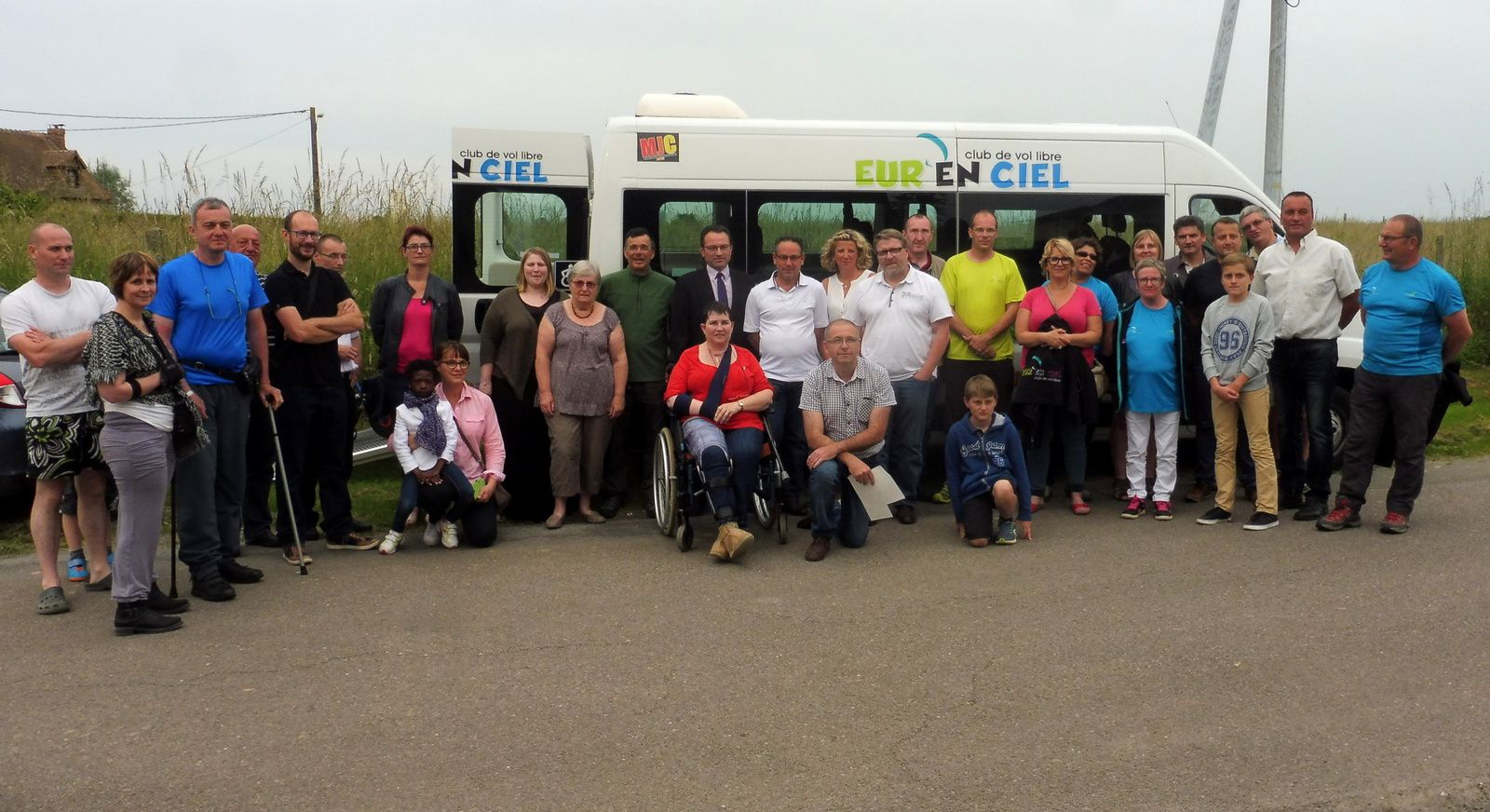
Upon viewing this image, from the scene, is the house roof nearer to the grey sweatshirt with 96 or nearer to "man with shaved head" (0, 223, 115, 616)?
"man with shaved head" (0, 223, 115, 616)

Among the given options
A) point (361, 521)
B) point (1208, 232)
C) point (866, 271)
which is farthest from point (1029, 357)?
point (361, 521)

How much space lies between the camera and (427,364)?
23.9ft

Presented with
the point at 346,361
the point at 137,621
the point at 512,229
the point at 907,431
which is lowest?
the point at 137,621

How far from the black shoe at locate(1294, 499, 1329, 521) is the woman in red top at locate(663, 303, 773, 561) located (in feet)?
11.1

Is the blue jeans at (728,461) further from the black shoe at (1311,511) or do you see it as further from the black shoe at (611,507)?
the black shoe at (1311,511)

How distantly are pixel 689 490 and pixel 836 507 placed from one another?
0.85m

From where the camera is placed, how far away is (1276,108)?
47.3 ft

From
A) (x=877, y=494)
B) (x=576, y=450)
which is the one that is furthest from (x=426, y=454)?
(x=877, y=494)

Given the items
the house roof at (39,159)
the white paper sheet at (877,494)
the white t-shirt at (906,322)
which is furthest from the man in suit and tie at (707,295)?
the house roof at (39,159)

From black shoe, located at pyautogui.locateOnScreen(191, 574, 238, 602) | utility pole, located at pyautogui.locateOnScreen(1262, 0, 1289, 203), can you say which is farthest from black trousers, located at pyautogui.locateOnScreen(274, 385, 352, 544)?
utility pole, located at pyautogui.locateOnScreen(1262, 0, 1289, 203)

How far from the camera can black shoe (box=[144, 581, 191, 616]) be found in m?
5.84

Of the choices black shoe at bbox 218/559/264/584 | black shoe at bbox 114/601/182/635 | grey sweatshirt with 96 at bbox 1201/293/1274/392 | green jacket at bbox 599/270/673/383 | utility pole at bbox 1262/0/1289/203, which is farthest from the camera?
utility pole at bbox 1262/0/1289/203

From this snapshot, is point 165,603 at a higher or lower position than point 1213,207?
lower

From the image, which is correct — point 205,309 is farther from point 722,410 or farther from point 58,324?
point 722,410
